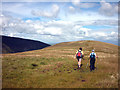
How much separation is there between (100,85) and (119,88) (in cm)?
157

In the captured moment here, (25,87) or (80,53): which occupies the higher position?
(80,53)

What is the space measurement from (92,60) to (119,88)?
23.6 ft

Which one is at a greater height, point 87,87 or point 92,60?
point 92,60

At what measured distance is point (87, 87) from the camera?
9789 mm

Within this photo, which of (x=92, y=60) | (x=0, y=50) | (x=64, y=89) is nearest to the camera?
(x=64, y=89)

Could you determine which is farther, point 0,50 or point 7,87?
point 0,50

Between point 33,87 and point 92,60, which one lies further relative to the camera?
point 92,60

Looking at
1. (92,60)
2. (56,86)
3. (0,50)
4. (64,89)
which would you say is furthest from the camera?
(0,50)

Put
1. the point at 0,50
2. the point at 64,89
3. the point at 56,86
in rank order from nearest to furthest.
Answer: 1. the point at 64,89
2. the point at 56,86
3. the point at 0,50

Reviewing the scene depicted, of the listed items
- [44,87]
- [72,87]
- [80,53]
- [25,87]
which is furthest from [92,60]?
[25,87]

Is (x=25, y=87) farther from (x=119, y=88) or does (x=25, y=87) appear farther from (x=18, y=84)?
(x=119, y=88)

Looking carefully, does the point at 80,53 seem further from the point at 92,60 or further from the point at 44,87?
the point at 44,87

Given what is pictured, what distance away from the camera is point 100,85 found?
1023 cm

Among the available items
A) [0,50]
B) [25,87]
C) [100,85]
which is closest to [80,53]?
[100,85]
